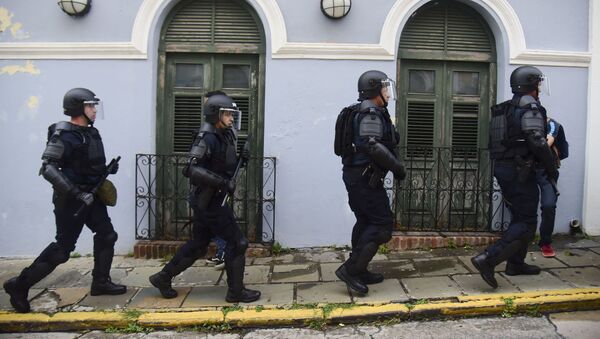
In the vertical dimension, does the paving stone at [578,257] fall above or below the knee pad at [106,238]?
below

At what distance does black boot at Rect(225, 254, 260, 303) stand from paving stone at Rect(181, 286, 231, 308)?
0.09 metres

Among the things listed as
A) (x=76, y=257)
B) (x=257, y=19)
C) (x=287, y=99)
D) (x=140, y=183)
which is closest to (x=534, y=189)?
(x=287, y=99)

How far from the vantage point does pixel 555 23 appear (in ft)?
21.3

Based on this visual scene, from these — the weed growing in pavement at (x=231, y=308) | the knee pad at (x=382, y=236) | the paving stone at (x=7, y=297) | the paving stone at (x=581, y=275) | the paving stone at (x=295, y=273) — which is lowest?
the paving stone at (x=7, y=297)

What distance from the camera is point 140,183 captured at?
6.45 meters

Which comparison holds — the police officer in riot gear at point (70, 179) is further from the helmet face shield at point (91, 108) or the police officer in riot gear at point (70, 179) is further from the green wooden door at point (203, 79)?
the green wooden door at point (203, 79)

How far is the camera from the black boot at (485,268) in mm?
4617

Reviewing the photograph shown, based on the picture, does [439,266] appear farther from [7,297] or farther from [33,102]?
[33,102]

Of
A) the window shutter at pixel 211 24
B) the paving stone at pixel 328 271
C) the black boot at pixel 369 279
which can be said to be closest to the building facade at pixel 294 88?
the window shutter at pixel 211 24

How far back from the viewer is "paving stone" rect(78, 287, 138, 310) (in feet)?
15.5

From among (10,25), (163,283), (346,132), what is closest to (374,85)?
(346,132)

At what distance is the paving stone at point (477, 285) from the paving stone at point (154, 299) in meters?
2.69

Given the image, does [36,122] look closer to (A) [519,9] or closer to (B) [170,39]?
(B) [170,39]

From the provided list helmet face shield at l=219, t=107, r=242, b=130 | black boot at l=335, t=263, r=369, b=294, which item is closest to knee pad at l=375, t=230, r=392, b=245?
black boot at l=335, t=263, r=369, b=294
